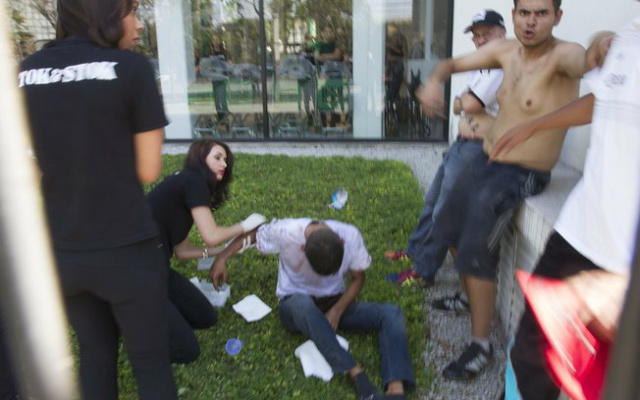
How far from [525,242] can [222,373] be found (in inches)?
66.5

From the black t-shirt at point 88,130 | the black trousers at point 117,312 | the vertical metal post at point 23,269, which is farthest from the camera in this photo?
the black trousers at point 117,312

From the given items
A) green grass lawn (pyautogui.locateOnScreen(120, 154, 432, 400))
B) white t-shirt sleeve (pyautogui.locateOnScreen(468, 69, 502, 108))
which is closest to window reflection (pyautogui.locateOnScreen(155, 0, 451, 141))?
green grass lawn (pyautogui.locateOnScreen(120, 154, 432, 400))

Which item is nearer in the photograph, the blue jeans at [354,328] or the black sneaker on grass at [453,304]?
the blue jeans at [354,328]

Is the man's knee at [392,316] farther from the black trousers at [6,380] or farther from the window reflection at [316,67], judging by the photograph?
the window reflection at [316,67]

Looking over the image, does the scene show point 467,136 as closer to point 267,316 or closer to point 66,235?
point 267,316

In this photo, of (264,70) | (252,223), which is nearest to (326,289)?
(252,223)

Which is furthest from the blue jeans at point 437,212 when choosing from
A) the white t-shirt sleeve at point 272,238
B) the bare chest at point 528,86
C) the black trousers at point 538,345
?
the black trousers at point 538,345

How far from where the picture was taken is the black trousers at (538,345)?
1837 mm

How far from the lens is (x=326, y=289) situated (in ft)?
10.6

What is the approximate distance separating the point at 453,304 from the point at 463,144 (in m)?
0.98

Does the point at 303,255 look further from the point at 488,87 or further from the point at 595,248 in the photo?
the point at 595,248

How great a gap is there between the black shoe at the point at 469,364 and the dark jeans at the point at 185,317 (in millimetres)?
1303

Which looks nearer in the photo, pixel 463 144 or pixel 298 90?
pixel 463 144

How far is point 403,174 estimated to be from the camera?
6656 mm
